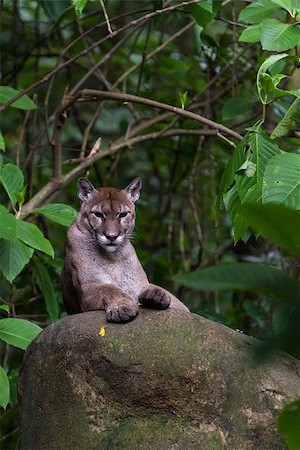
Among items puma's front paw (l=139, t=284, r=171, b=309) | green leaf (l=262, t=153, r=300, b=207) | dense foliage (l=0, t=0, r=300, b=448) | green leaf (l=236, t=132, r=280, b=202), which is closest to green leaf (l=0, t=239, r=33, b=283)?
dense foliage (l=0, t=0, r=300, b=448)

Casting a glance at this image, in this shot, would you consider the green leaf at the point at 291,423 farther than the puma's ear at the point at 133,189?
No

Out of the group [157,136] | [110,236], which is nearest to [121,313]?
[110,236]

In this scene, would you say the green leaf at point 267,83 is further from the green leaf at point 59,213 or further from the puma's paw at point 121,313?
the green leaf at point 59,213

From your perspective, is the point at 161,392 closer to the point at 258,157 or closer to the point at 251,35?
the point at 258,157

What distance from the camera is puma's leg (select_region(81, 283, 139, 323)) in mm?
4516

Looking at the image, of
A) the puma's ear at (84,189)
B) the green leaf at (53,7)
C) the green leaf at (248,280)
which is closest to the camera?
the green leaf at (248,280)

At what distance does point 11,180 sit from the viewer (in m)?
6.12

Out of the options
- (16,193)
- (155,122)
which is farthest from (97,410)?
(155,122)

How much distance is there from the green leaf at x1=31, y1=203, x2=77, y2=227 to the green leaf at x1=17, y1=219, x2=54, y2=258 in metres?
0.29

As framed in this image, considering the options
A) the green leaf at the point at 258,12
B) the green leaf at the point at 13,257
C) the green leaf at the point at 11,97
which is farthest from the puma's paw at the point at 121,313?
the green leaf at the point at 11,97

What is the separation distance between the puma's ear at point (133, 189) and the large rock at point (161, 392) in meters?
1.74

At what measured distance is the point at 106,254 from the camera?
566cm

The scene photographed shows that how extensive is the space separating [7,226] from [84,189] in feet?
2.37

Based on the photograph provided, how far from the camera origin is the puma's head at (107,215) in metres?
5.52
